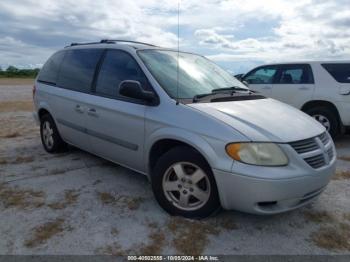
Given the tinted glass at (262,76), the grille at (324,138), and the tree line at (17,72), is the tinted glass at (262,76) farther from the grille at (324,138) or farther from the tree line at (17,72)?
the tree line at (17,72)

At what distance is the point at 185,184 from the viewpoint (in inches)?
130

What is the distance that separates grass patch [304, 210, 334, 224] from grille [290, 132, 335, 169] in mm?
613

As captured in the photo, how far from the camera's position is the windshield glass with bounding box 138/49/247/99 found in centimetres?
364

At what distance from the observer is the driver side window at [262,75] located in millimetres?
7957

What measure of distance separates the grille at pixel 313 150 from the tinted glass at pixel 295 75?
4.31m

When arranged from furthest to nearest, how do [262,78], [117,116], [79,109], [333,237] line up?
[262,78]
[79,109]
[117,116]
[333,237]

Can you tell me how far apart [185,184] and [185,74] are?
131 cm

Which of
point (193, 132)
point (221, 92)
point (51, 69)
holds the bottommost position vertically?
point (193, 132)

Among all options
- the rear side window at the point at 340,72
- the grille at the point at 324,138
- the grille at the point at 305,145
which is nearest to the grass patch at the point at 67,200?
the grille at the point at 305,145

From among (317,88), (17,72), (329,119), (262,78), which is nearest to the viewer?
(329,119)

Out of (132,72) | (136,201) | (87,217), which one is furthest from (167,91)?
(87,217)

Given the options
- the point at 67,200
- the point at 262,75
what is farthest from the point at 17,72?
the point at 67,200

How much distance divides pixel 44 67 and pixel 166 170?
351cm

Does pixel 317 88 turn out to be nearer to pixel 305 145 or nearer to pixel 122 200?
pixel 305 145
